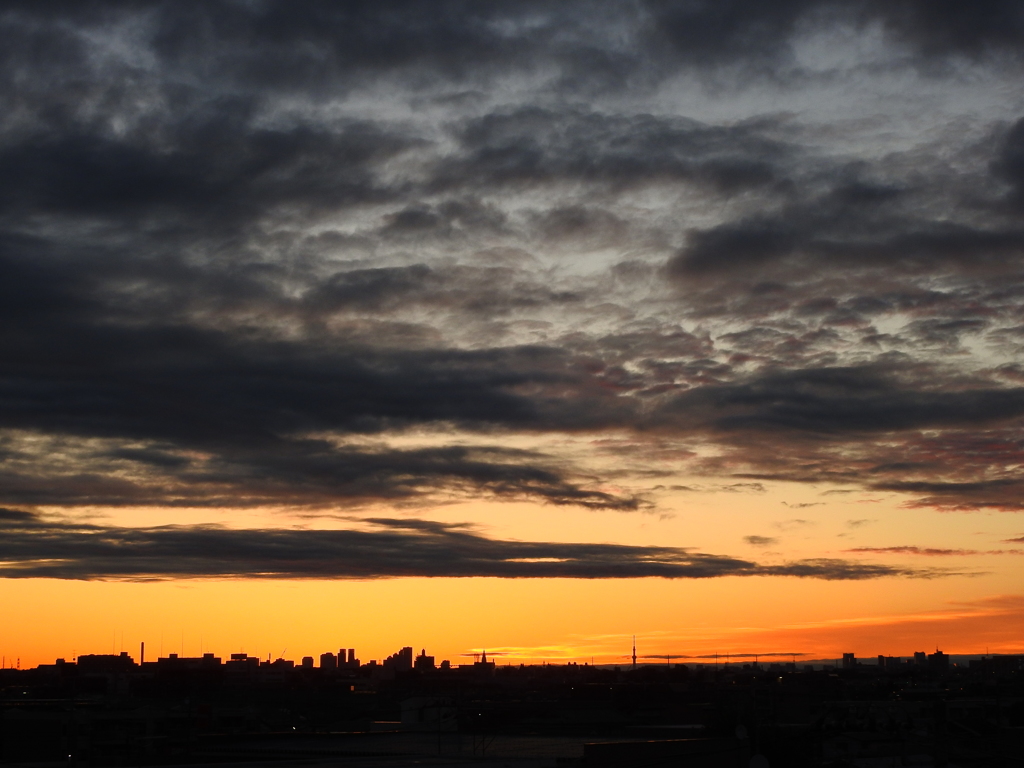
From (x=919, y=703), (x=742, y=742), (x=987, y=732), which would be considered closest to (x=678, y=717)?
(x=919, y=703)

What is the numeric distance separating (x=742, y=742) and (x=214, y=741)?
53.1 m

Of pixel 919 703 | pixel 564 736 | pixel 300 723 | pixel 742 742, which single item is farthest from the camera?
pixel 300 723

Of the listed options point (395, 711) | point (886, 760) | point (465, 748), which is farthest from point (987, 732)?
point (395, 711)

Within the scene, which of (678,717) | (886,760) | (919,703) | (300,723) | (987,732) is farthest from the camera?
(300,723)

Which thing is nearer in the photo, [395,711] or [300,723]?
[300,723]

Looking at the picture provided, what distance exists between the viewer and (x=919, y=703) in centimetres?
9481

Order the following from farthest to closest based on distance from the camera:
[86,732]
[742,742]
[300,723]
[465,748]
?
[300,723], [86,732], [465,748], [742,742]

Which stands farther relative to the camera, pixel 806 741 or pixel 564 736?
pixel 564 736

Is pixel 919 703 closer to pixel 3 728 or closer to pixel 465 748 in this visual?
pixel 465 748

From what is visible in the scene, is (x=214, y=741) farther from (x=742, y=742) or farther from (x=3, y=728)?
(x=742, y=742)

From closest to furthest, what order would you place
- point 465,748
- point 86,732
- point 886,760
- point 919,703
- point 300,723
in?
point 886,760
point 465,748
point 86,732
point 919,703
point 300,723

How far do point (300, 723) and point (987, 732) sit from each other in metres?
78.9

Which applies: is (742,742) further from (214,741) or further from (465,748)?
(214,741)

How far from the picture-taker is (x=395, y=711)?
150 meters
